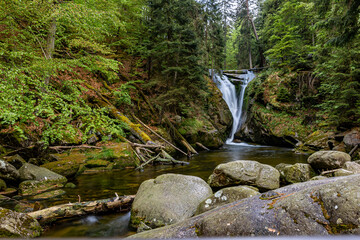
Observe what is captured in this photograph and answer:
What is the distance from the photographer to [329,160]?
6.07 metres

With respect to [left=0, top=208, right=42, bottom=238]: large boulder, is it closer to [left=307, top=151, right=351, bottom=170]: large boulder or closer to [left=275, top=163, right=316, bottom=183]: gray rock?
[left=275, top=163, right=316, bottom=183]: gray rock

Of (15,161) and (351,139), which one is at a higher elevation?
(15,161)

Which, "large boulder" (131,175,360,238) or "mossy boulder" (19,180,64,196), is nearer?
"large boulder" (131,175,360,238)

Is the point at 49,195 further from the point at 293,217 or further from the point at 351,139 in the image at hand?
the point at 351,139

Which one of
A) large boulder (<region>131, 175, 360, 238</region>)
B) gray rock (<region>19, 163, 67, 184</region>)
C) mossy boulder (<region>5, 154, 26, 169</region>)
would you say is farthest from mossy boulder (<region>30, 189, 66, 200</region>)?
large boulder (<region>131, 175, 360, 238</region>)

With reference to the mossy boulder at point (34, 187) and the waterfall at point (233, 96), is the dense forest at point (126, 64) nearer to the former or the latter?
the mossy boulder at point (34, 187)

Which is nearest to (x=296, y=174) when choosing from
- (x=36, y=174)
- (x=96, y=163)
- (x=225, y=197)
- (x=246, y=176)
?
(x=246, y=176)

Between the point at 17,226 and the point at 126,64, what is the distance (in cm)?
1470

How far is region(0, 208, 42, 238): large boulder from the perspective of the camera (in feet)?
8.17

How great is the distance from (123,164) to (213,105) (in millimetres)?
12385

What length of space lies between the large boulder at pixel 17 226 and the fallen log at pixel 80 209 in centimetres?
32

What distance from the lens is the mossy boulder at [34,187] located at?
4.72 meters

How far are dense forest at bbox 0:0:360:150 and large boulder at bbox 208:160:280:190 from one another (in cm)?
341

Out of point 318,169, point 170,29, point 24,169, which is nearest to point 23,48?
point 24,169
